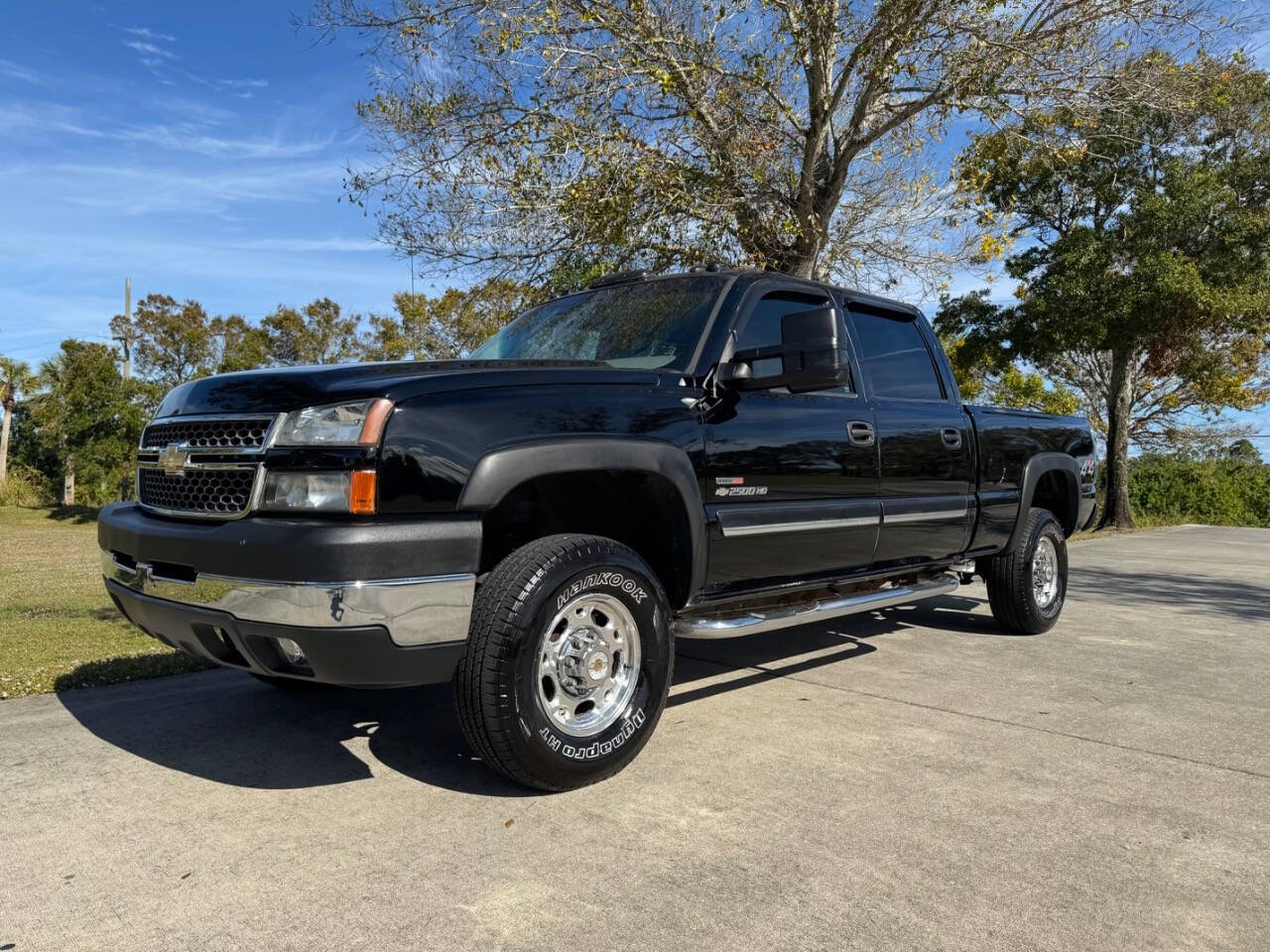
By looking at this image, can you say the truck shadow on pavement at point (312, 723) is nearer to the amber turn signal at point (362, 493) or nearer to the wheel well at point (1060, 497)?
the amber turn signal at point (362, 493)

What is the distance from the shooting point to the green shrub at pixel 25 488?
3397cm

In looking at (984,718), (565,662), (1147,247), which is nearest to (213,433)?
(565,662)

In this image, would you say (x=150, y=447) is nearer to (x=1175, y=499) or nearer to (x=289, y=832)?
(x=289, y=832)

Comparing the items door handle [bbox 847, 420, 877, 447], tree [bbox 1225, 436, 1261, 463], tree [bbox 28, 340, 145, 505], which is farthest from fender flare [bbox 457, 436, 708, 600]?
tree [bbox 28, 340, 145, 505]

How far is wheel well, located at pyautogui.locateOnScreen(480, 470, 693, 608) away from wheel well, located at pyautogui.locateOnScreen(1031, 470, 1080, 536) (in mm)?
3565

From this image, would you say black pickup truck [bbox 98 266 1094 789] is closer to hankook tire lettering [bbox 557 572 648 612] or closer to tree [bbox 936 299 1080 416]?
hankook tire lettering [bbox 557 572 648 612]

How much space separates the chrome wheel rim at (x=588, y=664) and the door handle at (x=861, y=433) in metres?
1.70

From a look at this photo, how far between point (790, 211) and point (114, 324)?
36.6 metres

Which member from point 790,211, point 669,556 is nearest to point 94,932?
point 669,556

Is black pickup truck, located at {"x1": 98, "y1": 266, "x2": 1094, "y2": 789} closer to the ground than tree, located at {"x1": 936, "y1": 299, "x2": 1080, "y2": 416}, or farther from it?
closer to the ground

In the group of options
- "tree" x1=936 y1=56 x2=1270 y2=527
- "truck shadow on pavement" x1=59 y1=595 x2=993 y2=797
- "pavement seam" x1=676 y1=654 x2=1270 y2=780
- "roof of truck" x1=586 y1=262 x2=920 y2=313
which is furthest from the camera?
"tree" x1=936 y1=56 x2=1270 y2=527

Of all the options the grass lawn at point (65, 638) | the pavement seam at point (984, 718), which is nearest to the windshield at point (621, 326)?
the pavement seam at point (984, 718)

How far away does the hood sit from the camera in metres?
3.15

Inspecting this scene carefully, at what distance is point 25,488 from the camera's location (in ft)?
115
